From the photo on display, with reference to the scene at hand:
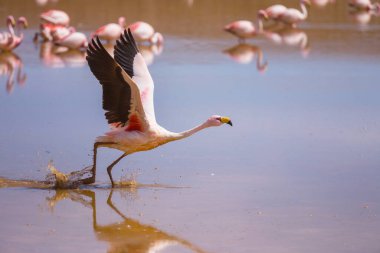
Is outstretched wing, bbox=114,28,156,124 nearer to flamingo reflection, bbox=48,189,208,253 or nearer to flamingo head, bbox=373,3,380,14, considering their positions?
flamingo reflection, bbox=48,189,208,253

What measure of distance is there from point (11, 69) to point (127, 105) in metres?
7.34

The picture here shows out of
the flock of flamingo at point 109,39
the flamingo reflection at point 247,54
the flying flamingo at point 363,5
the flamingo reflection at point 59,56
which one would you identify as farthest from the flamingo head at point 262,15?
the flying flamingo at point 363,5

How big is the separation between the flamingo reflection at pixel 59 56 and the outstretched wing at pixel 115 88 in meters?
7.32

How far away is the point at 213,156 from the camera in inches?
384

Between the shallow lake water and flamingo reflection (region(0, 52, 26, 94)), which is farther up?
the shallow lake water

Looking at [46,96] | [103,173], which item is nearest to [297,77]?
[46,96]

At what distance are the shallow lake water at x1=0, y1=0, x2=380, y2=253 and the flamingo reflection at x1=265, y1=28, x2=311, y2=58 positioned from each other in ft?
0.59

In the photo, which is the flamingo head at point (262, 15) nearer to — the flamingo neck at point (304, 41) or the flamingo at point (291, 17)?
the flamingo at point (291, 17)

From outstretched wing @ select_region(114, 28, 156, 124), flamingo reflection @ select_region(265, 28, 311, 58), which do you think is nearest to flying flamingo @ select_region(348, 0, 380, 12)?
flamingo reflection @ select_region(265, 28, 311, 58)

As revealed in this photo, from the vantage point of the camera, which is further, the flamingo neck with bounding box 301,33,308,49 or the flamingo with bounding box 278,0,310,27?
the flamingo with bounding box 278,0,310,27

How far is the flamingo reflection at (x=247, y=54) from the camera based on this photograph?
52.2 ft

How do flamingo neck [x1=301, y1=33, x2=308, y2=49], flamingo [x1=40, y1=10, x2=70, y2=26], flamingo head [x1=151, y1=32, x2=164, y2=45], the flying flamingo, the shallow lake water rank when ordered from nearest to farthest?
the shallow lake water, flamingo head [x1=151, y1=32, x2=164, y2=45], flamingo neck [x1=301, y1=33, x2=308, y2=49], flamingo [x1=40, y1=10, x2=70, y2=26], the flying flamingo

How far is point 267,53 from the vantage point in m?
17.4

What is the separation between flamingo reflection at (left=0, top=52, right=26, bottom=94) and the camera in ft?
46.4
